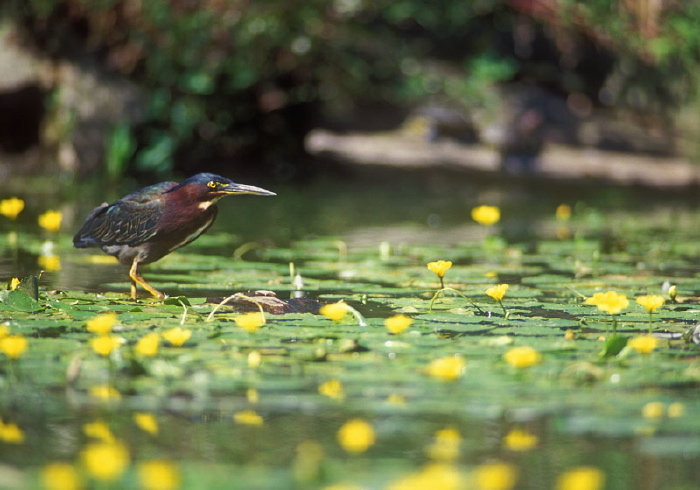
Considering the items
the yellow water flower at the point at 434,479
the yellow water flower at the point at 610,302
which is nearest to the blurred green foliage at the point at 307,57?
the yellow water flower at the point at 610,302

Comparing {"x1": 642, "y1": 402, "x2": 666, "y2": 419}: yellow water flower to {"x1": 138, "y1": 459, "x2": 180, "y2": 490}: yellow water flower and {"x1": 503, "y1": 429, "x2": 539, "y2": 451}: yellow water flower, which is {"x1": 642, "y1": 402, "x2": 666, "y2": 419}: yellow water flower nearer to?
{"x1": 503, "y1": 429, "x2": 539, "y2": 451}: yellow water flower

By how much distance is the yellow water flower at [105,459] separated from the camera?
178cm

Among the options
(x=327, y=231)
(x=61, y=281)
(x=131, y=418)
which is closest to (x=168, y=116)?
(x=327, y=231)

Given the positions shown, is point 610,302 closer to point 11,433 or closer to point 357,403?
point 357,403

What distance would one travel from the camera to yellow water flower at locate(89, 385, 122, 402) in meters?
2.30

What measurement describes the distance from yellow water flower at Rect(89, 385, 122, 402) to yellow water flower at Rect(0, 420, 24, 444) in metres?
0.22

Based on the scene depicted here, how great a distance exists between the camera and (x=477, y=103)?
10.0m

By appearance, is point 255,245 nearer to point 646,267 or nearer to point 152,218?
point 152,218

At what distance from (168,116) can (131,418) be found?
8182 millimetres

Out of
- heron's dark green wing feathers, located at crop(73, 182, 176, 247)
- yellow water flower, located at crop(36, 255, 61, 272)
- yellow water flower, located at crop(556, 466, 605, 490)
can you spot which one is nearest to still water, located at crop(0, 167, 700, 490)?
yellow water flower, located at crop(556, 466, 605, 490)

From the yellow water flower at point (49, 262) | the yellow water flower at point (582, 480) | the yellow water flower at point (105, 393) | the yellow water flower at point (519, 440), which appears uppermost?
the yellow water flower at point (49, 262)

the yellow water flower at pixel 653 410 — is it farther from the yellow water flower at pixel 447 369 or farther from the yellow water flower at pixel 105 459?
the yellow water flower at pixel 105 459

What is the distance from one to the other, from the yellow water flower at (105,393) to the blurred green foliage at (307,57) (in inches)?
284

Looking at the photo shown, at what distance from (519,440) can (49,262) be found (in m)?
3.14
